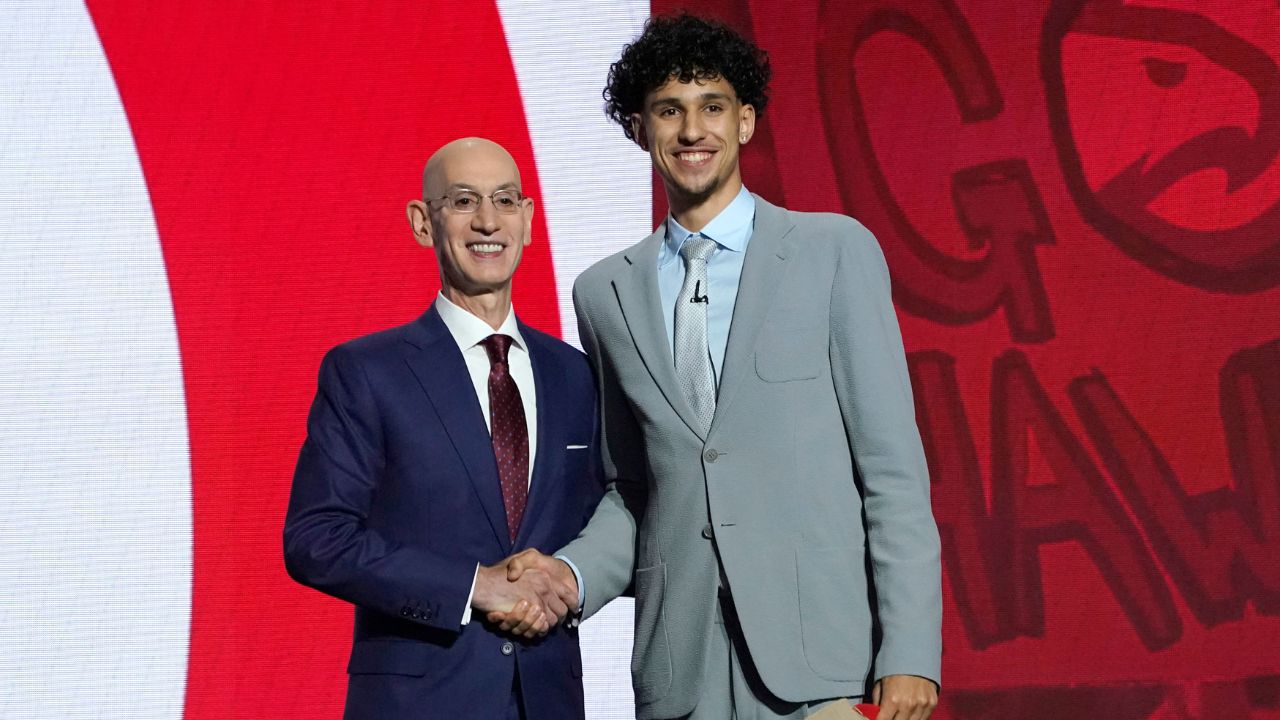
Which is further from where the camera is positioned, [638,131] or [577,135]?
[577,135]

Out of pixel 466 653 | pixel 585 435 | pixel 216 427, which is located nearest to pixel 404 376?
pixel 585 435

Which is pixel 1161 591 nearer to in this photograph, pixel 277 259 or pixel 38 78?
pixel 277 259

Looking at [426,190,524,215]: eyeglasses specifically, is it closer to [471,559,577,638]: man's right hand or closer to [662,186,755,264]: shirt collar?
[662,186,755,264]: shirt collar

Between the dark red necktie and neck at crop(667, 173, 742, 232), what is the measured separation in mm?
375

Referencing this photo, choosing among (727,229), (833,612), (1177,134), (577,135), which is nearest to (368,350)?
(727,229)

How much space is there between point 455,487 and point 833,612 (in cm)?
61

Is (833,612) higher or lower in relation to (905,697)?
higher

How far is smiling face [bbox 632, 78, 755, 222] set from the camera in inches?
81.0

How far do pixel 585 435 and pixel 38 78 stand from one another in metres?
1.96

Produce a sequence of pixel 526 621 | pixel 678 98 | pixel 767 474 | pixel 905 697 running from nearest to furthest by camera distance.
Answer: pixel 905 697 < pixel 767 474 < pixel 526 621 < pixel 678 98

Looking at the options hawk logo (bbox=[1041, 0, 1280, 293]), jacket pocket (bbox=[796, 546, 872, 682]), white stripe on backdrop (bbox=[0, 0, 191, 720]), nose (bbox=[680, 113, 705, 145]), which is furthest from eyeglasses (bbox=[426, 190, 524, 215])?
hawk logo (bbox=[1041, 0, 1280, 293])

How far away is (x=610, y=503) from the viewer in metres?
2.18

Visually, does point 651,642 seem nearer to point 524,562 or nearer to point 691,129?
point 524,562

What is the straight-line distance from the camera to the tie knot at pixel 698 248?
6.73 ft
